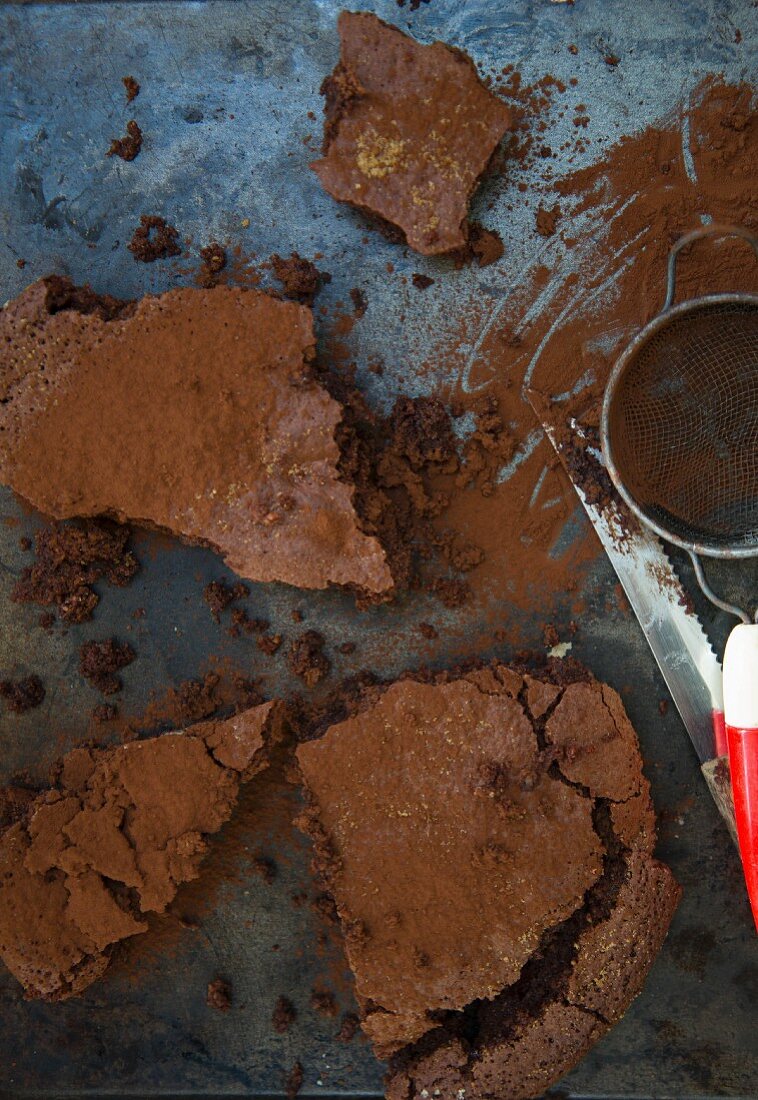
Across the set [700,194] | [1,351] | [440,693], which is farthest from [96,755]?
[700,194]

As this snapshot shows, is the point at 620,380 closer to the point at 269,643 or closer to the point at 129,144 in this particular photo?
the point at 269,643

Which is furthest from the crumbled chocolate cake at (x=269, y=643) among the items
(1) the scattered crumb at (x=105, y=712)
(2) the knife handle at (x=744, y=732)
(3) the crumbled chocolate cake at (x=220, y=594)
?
(2) the knife handle at (x=744, y=732)

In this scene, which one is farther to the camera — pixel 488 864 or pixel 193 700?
pixel 193 700

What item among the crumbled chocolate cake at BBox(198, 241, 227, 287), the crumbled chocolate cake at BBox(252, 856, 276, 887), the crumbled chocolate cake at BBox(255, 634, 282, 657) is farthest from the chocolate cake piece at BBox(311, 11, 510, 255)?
the crumbled chocolate cake at BBox(252, 856, 276, 887)

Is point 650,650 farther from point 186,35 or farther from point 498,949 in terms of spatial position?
point 186,35

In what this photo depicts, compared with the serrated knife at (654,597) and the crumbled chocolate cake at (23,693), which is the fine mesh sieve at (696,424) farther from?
the crumbled chocolate cake at (23,693)

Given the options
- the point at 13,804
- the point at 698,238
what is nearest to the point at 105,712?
the point at 13,804

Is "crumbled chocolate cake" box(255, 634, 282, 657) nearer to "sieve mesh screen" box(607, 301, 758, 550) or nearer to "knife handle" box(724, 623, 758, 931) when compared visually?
"sieve mesh screen" box(607, 301, 758, 550)
